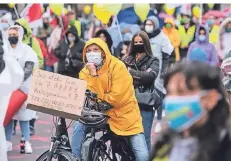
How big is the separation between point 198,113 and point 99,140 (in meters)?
3.38

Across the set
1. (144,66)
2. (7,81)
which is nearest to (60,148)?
(7,81)

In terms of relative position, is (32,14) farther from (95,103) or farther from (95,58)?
(95,103)

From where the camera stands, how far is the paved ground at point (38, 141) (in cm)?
916

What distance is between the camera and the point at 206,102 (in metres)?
3.15

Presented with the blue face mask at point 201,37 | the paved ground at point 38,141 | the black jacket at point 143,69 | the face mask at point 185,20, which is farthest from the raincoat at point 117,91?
the face mask at point 185,20

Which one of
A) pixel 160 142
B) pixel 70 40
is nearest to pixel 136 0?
pixel 70 40

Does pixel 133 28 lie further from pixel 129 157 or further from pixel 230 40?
pixel 129 157

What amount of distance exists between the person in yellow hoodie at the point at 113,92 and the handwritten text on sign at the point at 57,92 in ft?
1.08

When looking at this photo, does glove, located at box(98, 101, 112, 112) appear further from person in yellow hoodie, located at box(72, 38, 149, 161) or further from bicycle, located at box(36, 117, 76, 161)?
bicycle, located at box(36, 117, 76, 161)

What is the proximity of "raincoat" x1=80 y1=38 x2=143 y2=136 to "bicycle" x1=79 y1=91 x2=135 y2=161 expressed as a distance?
82 mm

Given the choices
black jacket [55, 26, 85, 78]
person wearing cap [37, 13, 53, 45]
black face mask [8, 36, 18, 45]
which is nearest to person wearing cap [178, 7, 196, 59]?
person wearing cap [37, 13, 53, 45]

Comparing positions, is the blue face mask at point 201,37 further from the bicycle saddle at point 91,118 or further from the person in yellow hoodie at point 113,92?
the bicycle saddle at point 91,118

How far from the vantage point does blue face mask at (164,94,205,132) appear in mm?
3129

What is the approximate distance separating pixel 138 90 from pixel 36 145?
300 centimetres
